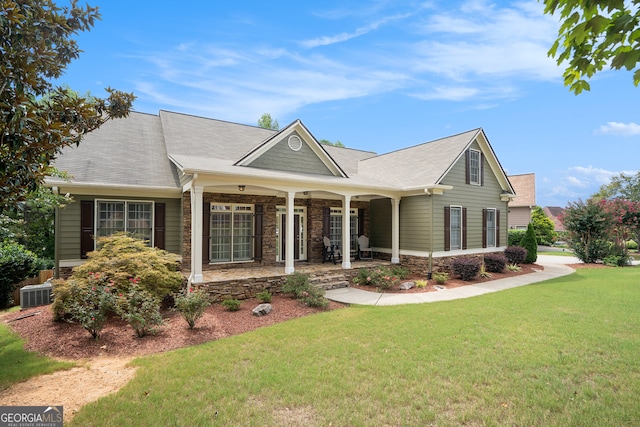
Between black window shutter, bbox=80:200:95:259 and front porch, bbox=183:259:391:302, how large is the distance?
9.44 feet

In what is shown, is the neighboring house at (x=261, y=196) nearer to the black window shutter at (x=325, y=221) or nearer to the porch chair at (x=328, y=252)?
the black window shutter at (x=325, y=221)

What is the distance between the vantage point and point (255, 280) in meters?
9.13

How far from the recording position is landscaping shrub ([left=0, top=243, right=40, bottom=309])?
9094 mm

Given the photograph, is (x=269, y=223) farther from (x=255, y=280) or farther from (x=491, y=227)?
(x=491, y=227)

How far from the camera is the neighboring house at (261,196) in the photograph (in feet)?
31.1

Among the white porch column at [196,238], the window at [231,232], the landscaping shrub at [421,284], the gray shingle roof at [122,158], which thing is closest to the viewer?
the white porch column at [196,238]

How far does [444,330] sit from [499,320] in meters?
1.54

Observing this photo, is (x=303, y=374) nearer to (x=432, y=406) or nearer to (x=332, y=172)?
(x=432, y=406)

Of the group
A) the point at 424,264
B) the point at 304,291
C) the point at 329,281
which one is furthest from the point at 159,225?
the point at 424,264

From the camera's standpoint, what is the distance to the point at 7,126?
3641 millimetres

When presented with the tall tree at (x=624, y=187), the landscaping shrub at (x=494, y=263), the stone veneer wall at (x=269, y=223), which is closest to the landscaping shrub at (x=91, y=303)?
the stone veneer wall at (x=269, y=223)

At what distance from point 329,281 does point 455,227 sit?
635 centimetres

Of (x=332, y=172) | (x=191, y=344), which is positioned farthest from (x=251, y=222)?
(x=191, y=344)

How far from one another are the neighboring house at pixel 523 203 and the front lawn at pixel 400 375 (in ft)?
79.6
